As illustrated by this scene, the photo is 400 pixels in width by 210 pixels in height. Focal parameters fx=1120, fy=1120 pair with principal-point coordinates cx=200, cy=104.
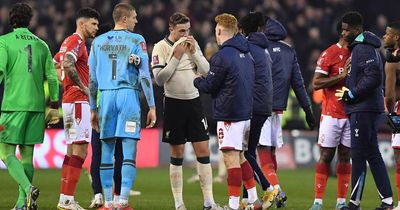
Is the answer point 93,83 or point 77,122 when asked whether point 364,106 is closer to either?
point 93,83

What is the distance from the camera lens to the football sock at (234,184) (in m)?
12.7

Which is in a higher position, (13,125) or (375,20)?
(375,20)

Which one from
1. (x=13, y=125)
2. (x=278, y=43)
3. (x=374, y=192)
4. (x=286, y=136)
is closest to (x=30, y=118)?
(x=13, y=125)

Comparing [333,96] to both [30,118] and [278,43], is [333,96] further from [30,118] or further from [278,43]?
[30,118]

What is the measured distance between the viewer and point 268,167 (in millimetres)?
14539

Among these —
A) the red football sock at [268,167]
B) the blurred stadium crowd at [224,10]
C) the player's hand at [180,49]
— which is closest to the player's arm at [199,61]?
the player's hand at [180,49]

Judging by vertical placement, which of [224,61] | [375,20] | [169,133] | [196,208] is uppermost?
[375,20]

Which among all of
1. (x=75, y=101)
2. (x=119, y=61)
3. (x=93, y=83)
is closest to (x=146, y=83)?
(x=119, y=61)

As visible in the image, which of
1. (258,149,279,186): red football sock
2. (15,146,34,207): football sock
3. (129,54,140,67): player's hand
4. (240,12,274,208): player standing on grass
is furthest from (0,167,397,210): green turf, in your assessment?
(129,54,140,67): player's hand

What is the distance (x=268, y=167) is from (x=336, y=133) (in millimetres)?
1351

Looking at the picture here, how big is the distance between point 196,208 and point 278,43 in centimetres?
248

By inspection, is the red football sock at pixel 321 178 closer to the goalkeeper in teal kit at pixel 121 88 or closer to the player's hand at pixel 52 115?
the goalkeeper in teal kit at pixel 121 88

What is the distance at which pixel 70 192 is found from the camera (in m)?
13.4

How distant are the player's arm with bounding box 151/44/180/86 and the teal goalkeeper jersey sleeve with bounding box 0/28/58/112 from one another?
118 cm
